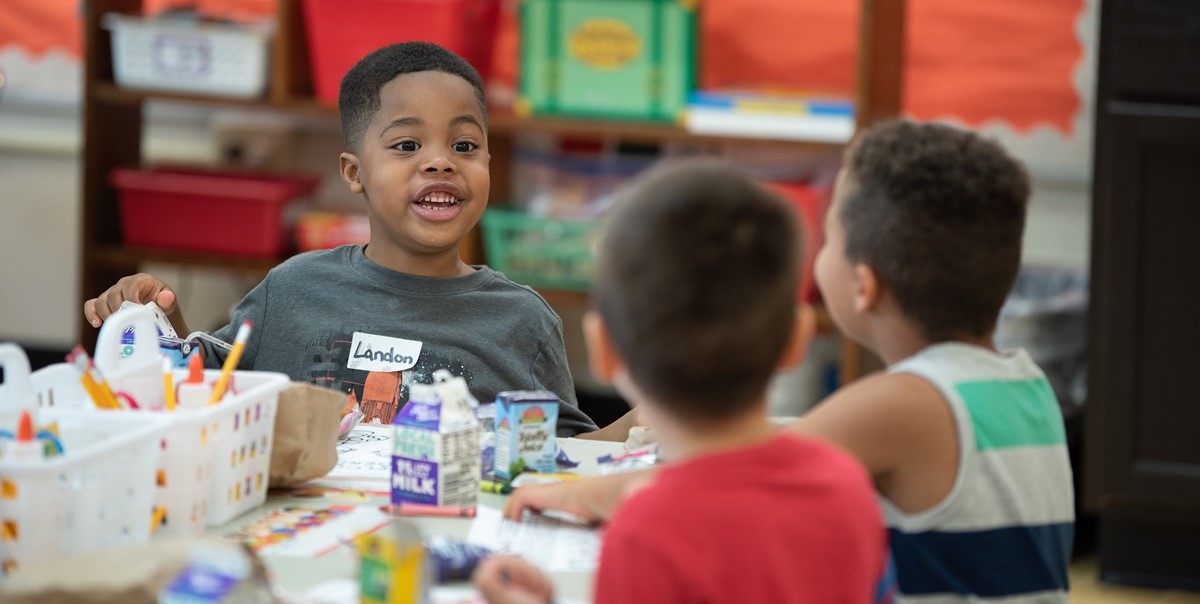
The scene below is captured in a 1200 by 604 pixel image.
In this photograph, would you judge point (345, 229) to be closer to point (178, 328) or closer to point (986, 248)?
point (178, 328)

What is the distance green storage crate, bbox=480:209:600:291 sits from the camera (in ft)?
10.6

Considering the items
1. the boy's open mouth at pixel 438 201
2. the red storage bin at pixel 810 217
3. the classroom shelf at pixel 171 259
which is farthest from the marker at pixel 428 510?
the classroom shelf at pixel 171 259

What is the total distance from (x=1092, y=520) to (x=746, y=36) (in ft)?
4.45

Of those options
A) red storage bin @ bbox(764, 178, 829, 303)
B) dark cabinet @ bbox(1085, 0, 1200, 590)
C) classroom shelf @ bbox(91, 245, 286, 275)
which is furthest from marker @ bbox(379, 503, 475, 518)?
classroom shelf @ bbox(91, 245, 286, 275)

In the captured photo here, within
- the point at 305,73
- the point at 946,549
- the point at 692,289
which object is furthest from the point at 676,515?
the point at 305,73

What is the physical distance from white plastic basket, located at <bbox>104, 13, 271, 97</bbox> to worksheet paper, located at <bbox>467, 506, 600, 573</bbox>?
2.22m

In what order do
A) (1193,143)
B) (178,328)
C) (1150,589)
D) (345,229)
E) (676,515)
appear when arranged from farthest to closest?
(345,229), (1150,589), (1193,143), (178,328), (676,515)

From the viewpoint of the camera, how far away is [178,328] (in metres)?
1.71

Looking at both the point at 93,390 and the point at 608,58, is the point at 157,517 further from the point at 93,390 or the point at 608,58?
the point at 608,58

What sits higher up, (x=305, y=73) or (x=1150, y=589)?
(x=305, y=73)

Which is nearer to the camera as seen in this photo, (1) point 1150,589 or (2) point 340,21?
(1) point 1150,589

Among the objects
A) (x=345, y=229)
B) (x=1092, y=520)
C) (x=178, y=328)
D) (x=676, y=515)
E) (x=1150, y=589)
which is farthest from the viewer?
(x=345, y=229)

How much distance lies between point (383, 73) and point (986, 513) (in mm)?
992

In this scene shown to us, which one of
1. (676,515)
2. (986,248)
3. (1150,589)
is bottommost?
(1150,589)
